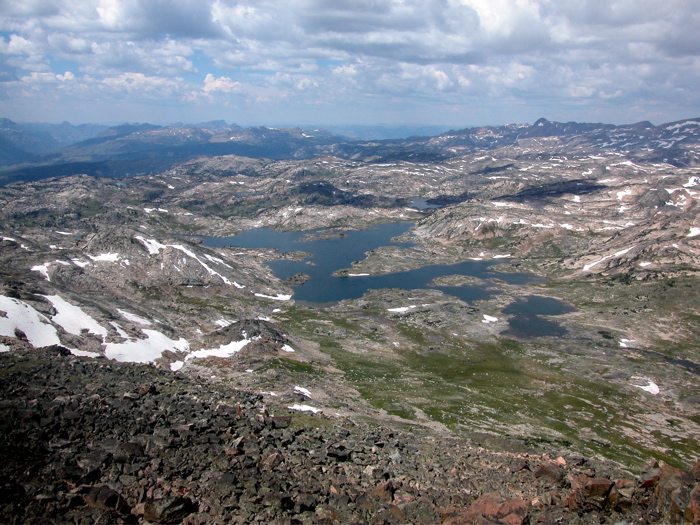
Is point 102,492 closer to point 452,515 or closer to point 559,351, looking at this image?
point 452,515

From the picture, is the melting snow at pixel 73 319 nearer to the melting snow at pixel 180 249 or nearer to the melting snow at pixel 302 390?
the melting snow at pixel 302 390

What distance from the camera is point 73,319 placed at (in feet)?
273

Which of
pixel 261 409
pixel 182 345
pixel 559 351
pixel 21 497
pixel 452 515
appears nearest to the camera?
pixel 21 497

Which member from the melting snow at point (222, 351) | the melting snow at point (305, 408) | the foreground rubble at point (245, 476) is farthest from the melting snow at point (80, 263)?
the melting snow at point (305, 408)

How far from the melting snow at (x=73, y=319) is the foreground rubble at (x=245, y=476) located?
42.7 m

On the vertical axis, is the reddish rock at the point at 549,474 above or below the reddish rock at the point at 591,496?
below

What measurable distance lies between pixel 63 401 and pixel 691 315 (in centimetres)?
17971

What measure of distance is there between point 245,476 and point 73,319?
240 ft

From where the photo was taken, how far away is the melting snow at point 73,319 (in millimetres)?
79644

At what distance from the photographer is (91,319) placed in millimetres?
84938

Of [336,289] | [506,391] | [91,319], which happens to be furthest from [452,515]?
[336,289]

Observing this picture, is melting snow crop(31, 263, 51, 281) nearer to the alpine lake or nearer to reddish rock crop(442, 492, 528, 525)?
the alpine lake

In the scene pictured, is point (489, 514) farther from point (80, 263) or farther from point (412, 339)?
point (80, 263)

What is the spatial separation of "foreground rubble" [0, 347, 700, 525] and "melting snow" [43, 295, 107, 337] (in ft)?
140
